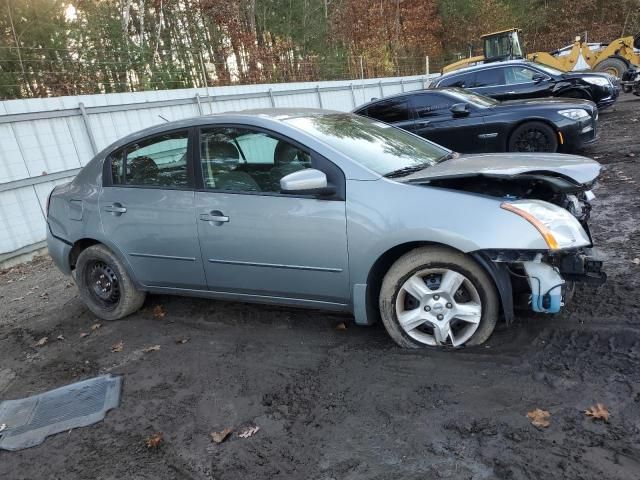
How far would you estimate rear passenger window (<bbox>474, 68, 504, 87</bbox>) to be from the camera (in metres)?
11.7

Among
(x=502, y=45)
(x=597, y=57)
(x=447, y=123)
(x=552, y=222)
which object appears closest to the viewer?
(x=552, y=222)

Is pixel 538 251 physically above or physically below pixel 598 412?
above

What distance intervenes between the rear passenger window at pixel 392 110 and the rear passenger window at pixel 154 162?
5807 millimetres

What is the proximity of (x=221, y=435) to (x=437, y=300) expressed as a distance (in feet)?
5.05

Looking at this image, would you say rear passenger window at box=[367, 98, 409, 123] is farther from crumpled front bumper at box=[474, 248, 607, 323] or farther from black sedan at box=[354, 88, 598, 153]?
crumpled front bumper at box=[474, 248, 607, 323]

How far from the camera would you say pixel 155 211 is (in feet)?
13.7

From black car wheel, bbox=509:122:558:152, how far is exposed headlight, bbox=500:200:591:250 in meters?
5.55

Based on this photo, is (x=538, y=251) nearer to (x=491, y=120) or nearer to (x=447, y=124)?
(x=491, y=120)

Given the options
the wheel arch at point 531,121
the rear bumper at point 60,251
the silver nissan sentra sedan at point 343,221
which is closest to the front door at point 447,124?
the wheel arch at point 531,121

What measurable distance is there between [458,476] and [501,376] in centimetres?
86

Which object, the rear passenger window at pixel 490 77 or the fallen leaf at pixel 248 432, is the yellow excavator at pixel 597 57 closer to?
the rear passenger window at pixel 490 77

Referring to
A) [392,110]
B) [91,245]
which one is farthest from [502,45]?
[91,245]

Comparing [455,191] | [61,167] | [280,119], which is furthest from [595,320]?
[61,167]

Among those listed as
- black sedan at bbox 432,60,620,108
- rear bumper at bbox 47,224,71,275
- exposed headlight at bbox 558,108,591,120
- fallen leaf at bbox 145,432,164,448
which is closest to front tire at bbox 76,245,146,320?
rear bumper at bbox 47,224,71,275
